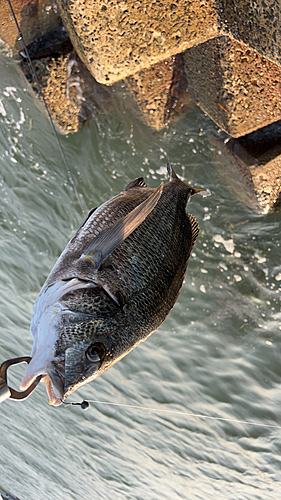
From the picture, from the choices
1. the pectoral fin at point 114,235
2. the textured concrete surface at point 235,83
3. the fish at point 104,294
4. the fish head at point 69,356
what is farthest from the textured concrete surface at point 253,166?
the fish head at point 69,356

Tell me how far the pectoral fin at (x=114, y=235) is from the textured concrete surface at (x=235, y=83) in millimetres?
2073

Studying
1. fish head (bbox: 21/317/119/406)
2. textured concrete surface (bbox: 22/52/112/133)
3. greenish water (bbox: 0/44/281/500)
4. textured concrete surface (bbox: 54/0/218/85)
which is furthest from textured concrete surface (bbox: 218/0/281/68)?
fish head (bbox: 21/317/119/406)

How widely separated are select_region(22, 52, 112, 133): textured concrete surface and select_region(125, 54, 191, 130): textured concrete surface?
Result: 0.52 metres

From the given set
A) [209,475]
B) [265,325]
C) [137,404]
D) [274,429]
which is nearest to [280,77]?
[265,325]

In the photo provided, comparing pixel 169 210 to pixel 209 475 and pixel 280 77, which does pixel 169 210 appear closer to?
pixel 280 77

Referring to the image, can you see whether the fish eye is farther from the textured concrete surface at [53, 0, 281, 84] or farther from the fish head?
the textured concrete surface at [53, 0, 281, 84]

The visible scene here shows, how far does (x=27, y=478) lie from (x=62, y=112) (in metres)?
7.38

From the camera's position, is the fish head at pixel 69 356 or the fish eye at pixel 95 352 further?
the fish eye at pixel 95 352

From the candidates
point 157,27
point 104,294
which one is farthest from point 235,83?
point 104,294

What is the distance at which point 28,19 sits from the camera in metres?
4.47

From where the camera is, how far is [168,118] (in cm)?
506

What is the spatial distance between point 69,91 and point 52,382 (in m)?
4.00

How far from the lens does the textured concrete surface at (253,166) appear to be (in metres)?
4.52

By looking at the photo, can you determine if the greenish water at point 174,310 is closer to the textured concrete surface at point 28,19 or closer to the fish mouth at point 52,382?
the textured concrete surface at point 28,19
